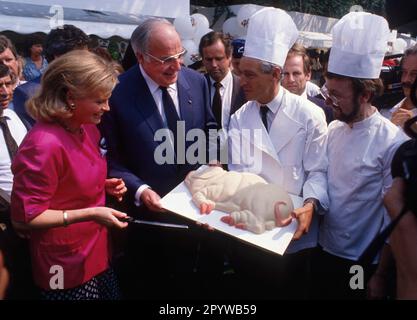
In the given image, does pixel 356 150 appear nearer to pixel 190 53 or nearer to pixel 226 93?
pixel 226 93

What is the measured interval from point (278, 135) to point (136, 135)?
0.71 metres

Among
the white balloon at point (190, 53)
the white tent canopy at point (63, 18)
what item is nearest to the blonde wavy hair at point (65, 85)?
the white tent canopy at point (63, 18)

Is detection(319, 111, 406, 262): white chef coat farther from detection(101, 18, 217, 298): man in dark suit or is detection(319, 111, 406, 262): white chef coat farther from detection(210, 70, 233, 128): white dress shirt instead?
detection(210, 70, 233, 128): white dress shirt

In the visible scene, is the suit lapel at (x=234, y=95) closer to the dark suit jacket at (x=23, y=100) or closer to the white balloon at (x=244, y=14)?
the dark suit jacket at (x=23, y=100)

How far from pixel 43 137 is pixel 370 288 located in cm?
132

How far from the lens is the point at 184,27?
7.06 metres

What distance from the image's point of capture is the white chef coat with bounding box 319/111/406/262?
1.72 metres

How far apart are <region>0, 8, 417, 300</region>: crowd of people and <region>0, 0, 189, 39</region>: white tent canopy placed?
11.7 ft

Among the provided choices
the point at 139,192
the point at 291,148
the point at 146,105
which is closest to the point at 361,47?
the point at 291,148

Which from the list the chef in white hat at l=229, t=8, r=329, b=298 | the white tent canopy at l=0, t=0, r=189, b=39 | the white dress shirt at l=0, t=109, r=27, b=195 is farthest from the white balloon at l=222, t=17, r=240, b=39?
the white dress shirt at l=0, t=109, r=27, b=195

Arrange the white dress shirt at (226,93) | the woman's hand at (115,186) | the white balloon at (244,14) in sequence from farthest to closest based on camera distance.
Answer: the white balloon at (244,14) < the white dress shirt at (226,93) < the woman's hand at (115,186)

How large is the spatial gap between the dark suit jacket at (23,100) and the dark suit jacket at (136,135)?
419 millimetres

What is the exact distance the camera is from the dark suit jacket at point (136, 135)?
203 cm
